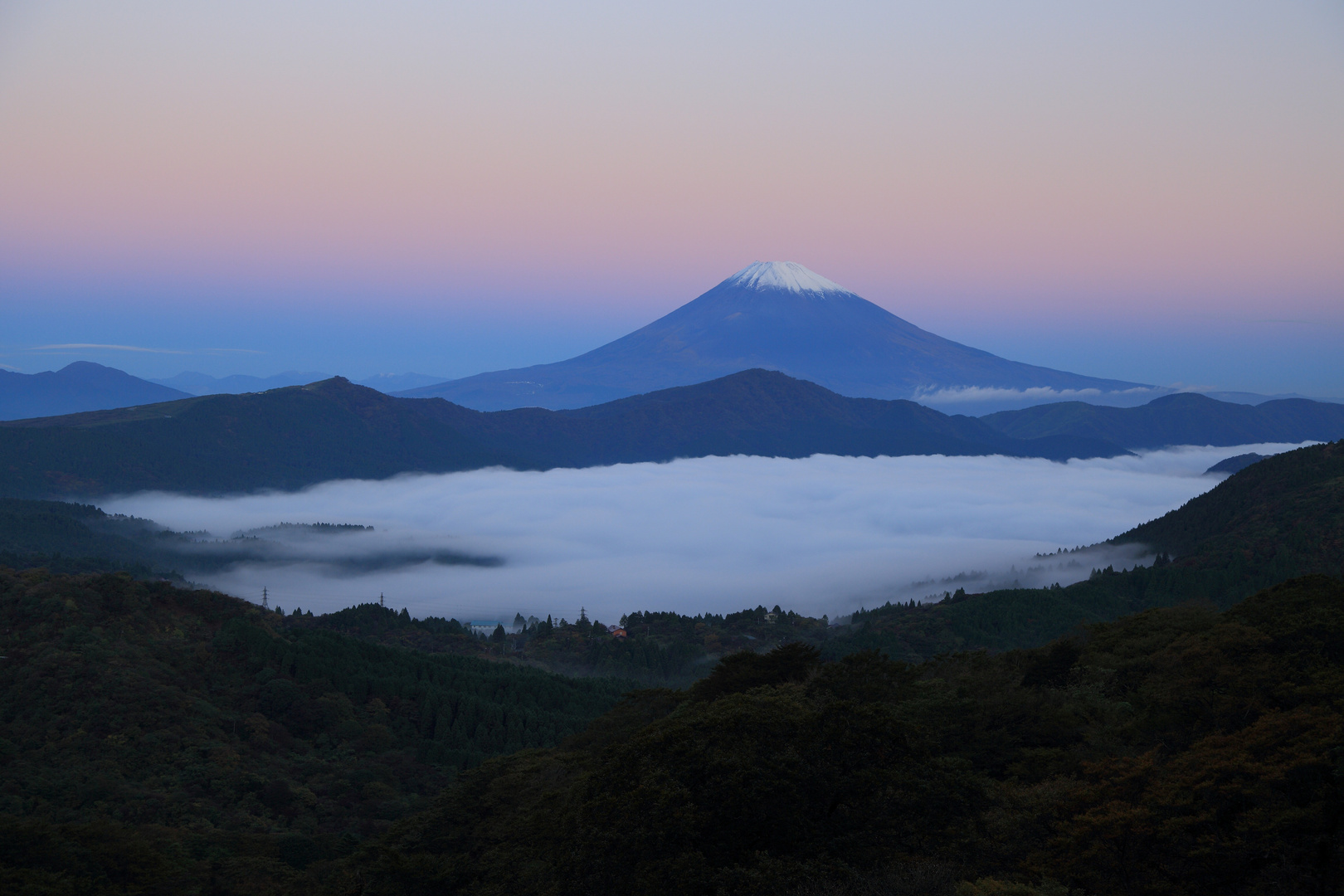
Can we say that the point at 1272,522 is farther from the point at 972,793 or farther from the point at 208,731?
the point at 208,731

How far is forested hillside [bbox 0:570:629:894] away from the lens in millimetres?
38750

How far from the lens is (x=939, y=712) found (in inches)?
1353

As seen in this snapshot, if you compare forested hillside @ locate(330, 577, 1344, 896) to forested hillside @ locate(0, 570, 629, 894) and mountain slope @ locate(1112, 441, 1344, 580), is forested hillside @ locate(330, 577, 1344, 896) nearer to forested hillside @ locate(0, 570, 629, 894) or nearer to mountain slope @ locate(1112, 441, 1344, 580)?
forested hillside @ locate(0, 570, 629, 894)

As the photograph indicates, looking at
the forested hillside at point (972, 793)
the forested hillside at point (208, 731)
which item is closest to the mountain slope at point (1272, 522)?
the forested hillside at point (208, 731)

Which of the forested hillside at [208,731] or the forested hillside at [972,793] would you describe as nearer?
the forested hillside at [972,793]

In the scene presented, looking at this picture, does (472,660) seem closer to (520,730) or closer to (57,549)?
(520,730)

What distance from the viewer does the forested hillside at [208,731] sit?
38.8 m

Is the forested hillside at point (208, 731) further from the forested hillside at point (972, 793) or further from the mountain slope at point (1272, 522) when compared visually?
the mountain slope at point (1272, 522)

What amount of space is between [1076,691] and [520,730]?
54853mm

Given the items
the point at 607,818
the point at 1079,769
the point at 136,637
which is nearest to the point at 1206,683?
the point at 1079,769

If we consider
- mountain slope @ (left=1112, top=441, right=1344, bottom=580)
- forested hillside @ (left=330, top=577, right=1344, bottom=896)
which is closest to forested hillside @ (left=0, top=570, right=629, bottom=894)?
forested hillside @ (left=330, top=577, right=1344, bottom=896)

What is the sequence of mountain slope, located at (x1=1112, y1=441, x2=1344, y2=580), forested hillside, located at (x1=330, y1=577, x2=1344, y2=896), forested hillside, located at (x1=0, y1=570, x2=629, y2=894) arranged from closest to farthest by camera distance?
forested hillside, located at (x1=330, y1=577, x2=1344, y2=896) → forested hillside, located at (x1=0, y1=570, x2=629, y2=894) → mountain slope, located at (x1=1112, y1=441, x2=1344, y2=580)

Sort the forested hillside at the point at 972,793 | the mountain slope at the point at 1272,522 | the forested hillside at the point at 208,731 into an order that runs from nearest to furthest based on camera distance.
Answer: the forested hillside at the point at 972,793 → the forested hillside at the point at 208,731 → the mountain slope at the point at 1272,522

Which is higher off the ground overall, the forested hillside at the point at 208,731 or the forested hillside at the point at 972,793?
the forested hillside at the point at 972,793
